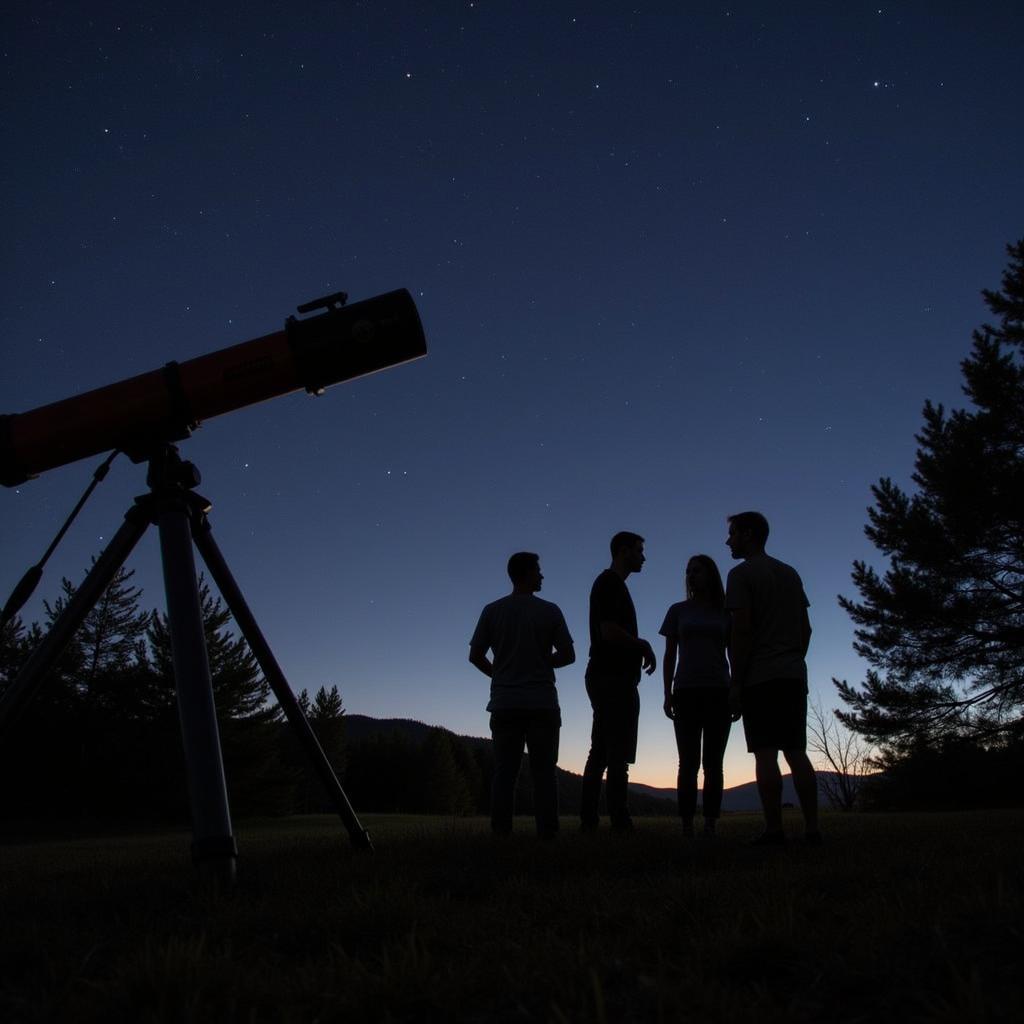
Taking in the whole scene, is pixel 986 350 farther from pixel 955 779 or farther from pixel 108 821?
pixel 108 821

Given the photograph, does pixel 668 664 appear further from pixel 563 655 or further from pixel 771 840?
pixel 771 840

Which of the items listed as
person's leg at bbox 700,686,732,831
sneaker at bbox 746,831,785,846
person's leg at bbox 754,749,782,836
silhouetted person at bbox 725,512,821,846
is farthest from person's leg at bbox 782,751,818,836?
person's leg at bbox 700,686,732,831

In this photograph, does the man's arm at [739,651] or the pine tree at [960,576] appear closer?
the man's arm at [739,651]

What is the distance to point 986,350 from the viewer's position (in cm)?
2369

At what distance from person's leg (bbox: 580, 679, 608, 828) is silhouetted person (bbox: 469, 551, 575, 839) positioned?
21.2 inches

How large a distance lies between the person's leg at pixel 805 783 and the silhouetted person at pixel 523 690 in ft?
5.68

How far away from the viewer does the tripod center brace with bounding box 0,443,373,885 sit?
302 centimetres

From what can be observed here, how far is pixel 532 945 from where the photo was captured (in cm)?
226

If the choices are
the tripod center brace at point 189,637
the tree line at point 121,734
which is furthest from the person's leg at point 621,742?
the tree line at point 121,734

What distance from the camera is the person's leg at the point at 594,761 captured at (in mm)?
6375

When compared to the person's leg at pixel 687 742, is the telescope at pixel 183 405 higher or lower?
higher

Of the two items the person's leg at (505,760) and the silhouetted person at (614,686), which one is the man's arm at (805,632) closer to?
the silhouetted person at (614,686)

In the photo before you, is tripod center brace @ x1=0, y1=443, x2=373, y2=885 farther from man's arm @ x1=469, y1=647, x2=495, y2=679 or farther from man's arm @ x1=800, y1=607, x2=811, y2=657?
man's arm @ x1=800, y1=607, x2=811, y2=657

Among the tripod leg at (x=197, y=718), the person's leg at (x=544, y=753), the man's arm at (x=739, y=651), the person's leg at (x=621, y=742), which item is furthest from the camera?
the person's leg at (x=621, y=742)
